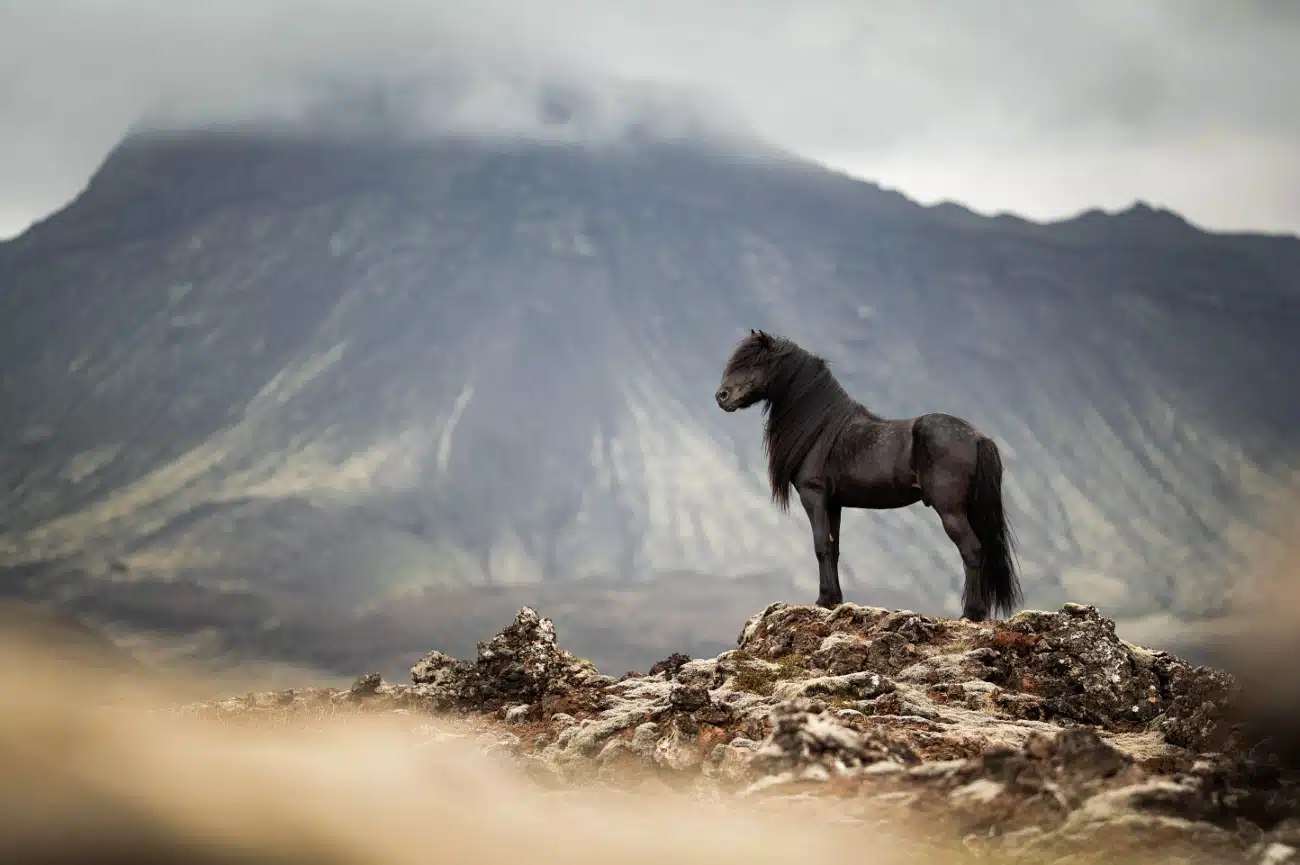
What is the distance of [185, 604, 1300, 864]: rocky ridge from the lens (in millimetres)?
14875

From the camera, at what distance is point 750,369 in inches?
1152

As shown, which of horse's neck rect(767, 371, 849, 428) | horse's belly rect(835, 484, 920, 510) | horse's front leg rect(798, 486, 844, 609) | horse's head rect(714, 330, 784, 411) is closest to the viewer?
horse's belly rect(835, 484, 920, 510)

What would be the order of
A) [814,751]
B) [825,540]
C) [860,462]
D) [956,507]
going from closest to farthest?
1. [814,751]
2. [956,507]
3. [860,462]
4. [825,540]

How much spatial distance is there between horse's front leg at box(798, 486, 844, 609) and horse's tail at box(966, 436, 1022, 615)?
7.81 ft

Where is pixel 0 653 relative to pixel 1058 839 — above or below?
above

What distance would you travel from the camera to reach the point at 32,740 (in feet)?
46.0

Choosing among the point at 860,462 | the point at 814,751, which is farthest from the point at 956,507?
the point at 814,751

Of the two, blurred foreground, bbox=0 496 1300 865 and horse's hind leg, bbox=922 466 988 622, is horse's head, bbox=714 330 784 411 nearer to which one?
horse's hind leg, bbox=922 466 988 622

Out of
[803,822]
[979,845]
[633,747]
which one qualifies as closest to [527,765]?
[633,747]

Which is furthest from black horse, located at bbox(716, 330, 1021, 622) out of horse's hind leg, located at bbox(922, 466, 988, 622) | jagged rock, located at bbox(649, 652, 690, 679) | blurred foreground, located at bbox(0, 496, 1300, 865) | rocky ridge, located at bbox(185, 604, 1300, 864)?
blurred foreground, located at bbox(0, 496, 1300, 865)

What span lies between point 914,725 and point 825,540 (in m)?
8.51

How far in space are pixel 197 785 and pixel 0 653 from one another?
2311mm

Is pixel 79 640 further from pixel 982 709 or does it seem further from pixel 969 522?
pixel 969 522

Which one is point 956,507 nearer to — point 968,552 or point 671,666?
point 968,552
